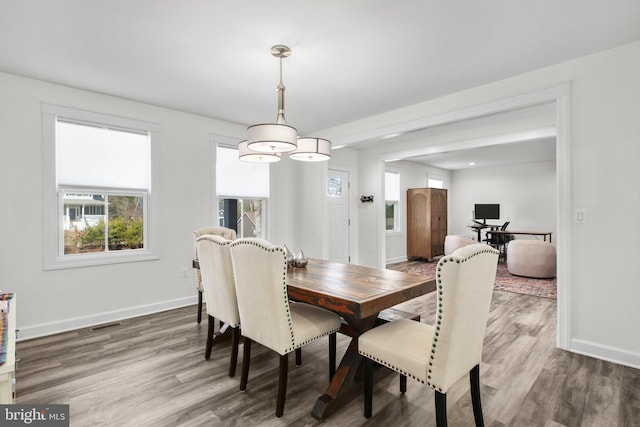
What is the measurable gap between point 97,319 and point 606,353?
194 inches

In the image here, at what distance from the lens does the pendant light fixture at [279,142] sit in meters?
2.28

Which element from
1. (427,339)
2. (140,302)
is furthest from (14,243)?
(427,339)

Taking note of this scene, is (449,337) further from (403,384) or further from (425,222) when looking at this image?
(425,222)

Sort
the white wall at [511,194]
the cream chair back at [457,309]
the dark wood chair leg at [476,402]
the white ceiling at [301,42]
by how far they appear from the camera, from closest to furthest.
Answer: the cream chair back at [457,309] → the dark wood chair leg at [476,402] → the white ceiling at [301,42] → the white wall at [511,194]

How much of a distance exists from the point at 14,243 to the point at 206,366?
230cm

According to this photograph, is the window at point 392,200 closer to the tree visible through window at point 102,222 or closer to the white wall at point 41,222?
the white wall at point 41,222

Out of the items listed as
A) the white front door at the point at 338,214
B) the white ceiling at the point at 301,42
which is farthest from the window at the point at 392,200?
the white ceiling at the point at 301,42

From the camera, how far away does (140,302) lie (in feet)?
12.6

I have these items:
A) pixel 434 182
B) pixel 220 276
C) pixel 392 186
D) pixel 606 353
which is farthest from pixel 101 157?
pixel 434 182

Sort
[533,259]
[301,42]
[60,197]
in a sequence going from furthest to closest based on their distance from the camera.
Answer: [533,259] < [60,197] < [301,42]

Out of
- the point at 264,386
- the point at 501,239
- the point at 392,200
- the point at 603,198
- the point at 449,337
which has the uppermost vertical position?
the point at 392,200

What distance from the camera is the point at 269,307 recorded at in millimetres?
1920

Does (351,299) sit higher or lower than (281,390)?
higher

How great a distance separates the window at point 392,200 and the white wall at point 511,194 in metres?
2.88
